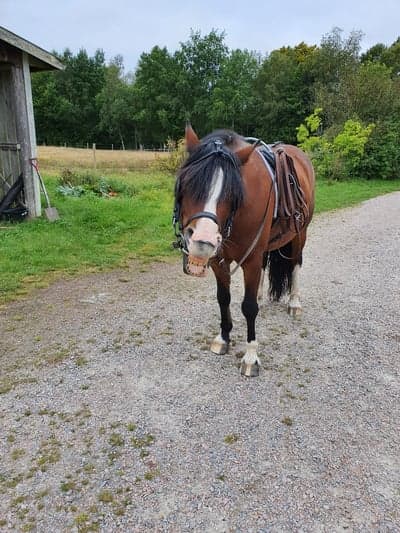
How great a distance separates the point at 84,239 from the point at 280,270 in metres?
3.66

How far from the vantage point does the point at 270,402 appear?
2705 millimetres

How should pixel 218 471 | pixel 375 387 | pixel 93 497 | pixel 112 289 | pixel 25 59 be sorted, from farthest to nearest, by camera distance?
pixel 25 59 → pixel 112 289 → pixel 375 387 → pixel 218 471 → pixel 93 497

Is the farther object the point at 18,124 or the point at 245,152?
the point at 18,124

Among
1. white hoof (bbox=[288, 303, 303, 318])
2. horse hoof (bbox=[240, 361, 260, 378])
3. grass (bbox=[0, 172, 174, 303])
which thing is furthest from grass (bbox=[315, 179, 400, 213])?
horse hoof (bbox=[240, 361, 260, 378])

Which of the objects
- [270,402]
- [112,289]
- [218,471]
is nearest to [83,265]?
[112,289]

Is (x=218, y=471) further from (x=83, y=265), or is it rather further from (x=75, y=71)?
(x=75, y=71)

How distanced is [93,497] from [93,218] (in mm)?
6057

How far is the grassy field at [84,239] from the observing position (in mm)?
5146

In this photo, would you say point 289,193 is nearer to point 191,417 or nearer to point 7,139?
point 191,417

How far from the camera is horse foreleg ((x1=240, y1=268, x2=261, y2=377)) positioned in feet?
9.71

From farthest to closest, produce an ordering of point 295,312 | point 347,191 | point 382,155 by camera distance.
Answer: point 382,155, point 347,191, point 295,312

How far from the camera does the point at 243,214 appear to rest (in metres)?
2.66

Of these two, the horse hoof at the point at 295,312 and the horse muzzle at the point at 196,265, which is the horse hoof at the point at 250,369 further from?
the horse hoof at the point at 295,312

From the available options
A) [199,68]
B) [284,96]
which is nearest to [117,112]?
[199,68]
